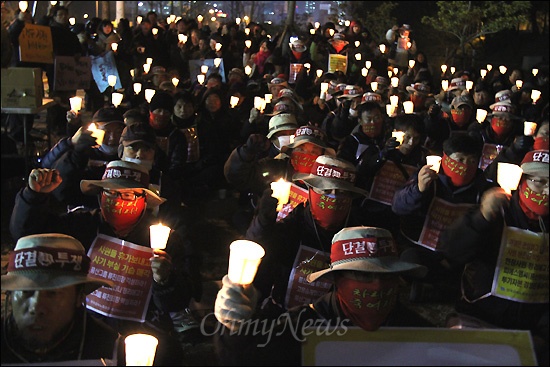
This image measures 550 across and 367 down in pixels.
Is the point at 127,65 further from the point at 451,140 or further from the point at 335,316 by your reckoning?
the point at 335,316

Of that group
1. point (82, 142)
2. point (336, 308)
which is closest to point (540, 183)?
point (336, 308)

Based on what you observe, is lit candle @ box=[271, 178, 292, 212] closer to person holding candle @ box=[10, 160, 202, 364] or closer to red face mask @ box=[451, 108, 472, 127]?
person holding candle @ box=[10, 160, 202, 364]

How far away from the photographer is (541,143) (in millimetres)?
6539

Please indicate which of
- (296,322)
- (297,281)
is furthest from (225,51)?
(296,322)

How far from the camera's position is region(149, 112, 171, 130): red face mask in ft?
25.6

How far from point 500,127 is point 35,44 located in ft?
22.4

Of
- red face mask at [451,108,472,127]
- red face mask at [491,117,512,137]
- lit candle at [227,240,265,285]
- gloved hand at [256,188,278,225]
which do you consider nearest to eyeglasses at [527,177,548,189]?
gloved hand at [256,188,278,225]

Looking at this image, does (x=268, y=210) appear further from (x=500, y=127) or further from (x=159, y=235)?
(x=500, y=127)

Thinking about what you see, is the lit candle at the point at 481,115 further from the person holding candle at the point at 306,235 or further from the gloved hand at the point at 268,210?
the gloved hand at the point at 268,210

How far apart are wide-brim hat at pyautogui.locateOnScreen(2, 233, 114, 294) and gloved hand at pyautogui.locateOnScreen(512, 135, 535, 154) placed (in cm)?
539

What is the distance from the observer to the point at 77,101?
6.75 meters

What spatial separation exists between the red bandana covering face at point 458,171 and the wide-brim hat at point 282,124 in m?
2.36

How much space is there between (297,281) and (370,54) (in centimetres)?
1370
